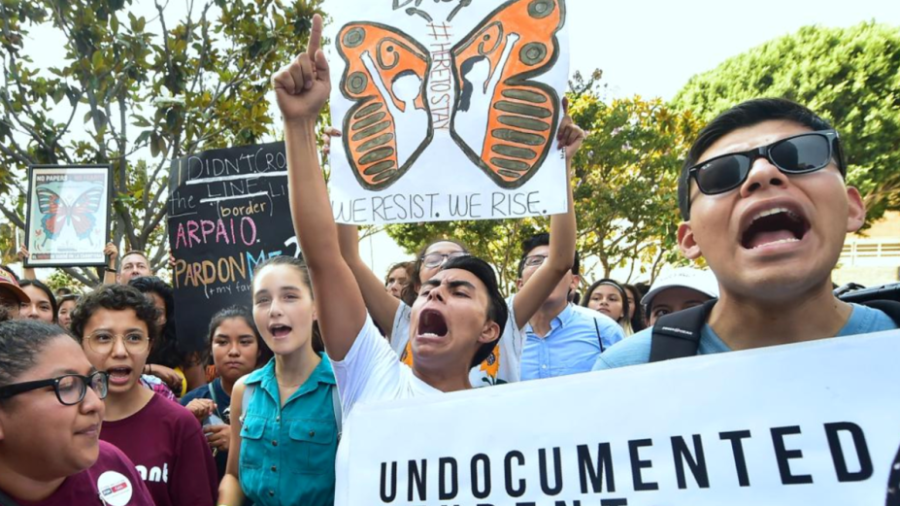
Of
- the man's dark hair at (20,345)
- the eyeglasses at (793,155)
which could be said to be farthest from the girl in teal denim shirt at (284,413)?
the eyeglasses at (793,155)

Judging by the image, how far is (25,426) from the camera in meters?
1.85

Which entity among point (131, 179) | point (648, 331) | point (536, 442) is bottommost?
point (536, 442)

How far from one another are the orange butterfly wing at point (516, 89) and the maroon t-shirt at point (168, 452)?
152 centimetres

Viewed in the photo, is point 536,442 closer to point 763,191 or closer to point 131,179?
point 763,191

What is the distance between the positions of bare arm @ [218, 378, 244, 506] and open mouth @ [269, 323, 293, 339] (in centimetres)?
33

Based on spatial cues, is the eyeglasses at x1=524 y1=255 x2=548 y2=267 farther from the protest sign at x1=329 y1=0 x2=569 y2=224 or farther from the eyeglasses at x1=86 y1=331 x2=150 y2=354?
the eyeglasses at x1=86 y1=331 x2=150 y2=354

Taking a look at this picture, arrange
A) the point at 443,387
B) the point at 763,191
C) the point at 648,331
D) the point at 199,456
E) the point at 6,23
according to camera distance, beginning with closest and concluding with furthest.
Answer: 1. the point at 763,191
2. the point at 648,331
3. the point at 443,387
4. the point at 199,456
5. the point at 6,23

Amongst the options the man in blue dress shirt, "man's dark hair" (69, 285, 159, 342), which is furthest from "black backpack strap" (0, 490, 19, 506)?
the man in blue dress shirt

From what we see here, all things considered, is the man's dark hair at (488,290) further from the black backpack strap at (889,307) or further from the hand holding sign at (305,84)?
the black backpack strap at (889,307)

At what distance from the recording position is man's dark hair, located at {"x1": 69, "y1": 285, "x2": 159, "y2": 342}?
9.61 ft

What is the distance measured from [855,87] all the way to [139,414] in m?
21.5

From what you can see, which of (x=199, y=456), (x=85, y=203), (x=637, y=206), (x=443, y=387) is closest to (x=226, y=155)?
(x=85, y=203)

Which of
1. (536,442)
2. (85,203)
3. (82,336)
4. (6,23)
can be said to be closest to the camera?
(536,442)

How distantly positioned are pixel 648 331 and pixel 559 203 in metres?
1.31
